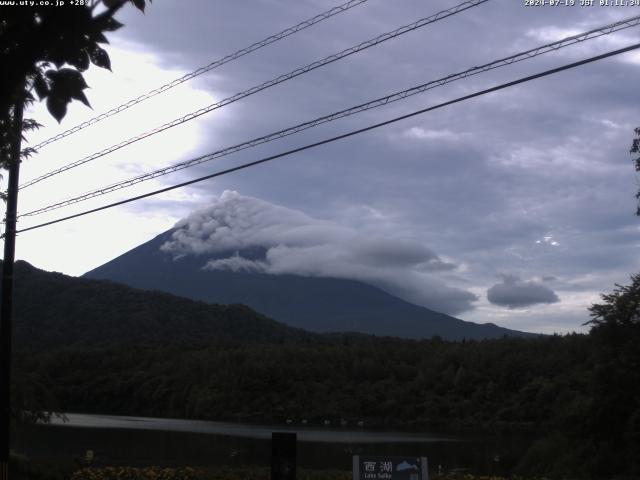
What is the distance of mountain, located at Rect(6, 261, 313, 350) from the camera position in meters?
120

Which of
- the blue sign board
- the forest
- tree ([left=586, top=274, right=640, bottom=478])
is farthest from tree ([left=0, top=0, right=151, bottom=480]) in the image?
the forest

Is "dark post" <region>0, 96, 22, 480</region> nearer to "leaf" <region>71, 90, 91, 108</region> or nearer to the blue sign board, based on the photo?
the blue sign board

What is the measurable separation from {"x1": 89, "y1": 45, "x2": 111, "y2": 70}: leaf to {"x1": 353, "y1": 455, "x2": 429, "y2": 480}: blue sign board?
8.94 m

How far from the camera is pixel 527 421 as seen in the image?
67625 millimetres

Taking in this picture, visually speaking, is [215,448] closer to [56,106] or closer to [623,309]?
[623,309]

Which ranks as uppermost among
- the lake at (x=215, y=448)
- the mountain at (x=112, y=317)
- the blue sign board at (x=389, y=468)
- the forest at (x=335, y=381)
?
the mountain at (x=112, y=317)

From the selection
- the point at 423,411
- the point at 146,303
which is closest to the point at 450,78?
the point at 423,411

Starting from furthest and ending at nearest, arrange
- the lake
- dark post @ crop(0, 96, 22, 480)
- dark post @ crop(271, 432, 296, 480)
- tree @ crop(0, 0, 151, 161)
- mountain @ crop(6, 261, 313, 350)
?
mountain @ crop(6, 261, 313, 350) < the lake < dark post @ crop(0, 96, 22, 480) < dark post @ crop(271, 432, 296, 480) < tree @ crop(0, 0, 151, 161)

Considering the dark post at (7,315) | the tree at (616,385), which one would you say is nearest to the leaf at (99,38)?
the dark post at (7,315)

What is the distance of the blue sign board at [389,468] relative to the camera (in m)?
13.0

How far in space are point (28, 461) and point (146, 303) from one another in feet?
422

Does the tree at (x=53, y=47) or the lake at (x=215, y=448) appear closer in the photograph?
the tree at (x=53, y=47)

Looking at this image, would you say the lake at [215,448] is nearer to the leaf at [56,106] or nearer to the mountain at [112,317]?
the leaf at [56,106]

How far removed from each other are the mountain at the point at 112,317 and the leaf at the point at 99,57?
106 m
